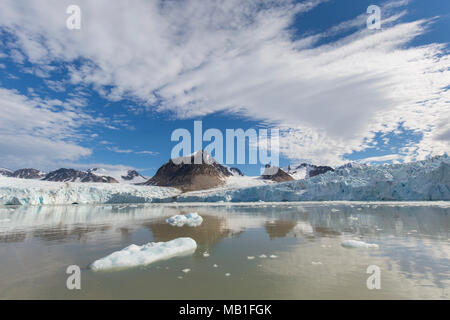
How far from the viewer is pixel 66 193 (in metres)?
49.3

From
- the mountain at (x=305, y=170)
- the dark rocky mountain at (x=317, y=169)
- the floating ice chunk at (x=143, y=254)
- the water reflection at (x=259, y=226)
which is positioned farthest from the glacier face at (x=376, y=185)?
the dark rocky mountain at (x=317, y=169)

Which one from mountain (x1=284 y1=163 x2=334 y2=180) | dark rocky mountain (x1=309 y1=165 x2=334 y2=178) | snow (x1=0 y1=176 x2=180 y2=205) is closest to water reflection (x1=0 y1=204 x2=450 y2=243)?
snow (x1=0 y1=176 x2=180 y2=205)

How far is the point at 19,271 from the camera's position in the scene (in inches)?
229

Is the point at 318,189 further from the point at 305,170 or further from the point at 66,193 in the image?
the point at 305,170

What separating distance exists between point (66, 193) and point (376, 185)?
2266 inches

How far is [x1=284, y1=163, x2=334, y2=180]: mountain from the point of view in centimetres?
15193

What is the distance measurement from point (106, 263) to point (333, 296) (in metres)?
5.28

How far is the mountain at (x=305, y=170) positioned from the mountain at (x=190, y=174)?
64189 millimetres

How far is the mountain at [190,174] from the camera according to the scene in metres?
107

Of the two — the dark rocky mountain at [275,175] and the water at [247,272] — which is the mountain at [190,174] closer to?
the dark rocky mountain at [275,175]
